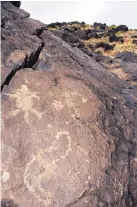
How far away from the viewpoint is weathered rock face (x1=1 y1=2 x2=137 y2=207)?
734 cm

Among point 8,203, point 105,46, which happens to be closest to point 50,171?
point 8,203

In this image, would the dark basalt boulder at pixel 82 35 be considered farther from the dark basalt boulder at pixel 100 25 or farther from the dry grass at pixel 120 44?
the dark basalt boulder at pixel 100 25

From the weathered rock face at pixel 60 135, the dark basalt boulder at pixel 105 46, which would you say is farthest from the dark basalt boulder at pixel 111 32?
the weathered rock face at pixel 60 135

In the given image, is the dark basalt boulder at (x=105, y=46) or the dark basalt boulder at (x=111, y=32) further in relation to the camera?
the dark basalt boulder at (x=111, y=32)

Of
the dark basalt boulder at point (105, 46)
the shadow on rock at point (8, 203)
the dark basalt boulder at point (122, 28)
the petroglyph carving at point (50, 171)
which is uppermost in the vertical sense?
the petroglyph carving at point (50, 171)

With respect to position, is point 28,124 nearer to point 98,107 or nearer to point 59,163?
point 59,163

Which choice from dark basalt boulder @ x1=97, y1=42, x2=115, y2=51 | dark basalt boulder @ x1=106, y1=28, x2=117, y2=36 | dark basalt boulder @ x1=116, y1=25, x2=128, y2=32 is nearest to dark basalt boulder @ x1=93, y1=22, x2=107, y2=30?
dark basalt boulder @ x1=116, y1=25, x2=128, y2=32

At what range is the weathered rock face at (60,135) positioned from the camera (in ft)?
24.1

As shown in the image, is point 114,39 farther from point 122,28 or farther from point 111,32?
point 122,28

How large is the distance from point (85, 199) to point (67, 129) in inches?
63.3

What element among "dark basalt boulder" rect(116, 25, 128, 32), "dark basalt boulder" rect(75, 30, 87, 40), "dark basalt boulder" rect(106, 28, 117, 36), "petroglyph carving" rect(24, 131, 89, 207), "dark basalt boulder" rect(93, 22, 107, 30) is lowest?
"dark basalt boulder" rect(75, 30, 87, 40)

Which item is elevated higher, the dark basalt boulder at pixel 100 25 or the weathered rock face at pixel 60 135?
the weathered rock face at pixel 60 135

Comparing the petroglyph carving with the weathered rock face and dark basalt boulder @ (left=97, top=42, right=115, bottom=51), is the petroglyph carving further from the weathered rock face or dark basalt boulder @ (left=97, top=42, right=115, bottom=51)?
dark basalt boulder @ (left=97, top=42, right=115, bottom=51)

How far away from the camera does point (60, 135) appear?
7.93 m
